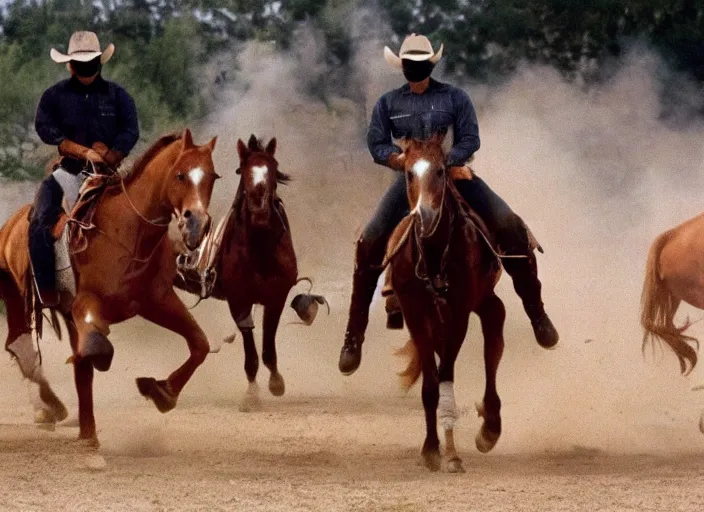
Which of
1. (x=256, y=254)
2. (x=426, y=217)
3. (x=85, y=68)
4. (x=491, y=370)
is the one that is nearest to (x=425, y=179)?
(x=426, y=217)

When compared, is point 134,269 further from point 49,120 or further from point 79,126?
point 49,120

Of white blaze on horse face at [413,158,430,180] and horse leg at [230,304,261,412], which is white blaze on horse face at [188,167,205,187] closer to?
white blaze on horse face at [413,158,430,180]

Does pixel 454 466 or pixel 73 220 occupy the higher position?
pixel 73 220

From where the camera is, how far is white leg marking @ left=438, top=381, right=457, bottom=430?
1066 centimetres

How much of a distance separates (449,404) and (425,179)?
4.84ft

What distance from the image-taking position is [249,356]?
48.1ft

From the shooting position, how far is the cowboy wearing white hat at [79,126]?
11.6 m

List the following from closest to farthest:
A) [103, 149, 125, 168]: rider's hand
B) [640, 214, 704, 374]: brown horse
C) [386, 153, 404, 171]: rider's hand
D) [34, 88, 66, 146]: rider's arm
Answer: [386, 153, 404, 171]: rider's hand, [103, 149, 125, 168]: rider's hand, [34, 88, 66, 146]: rider's arm, [640, 214, 704, 374]: brown horse

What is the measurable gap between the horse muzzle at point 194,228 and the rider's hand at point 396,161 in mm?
1228

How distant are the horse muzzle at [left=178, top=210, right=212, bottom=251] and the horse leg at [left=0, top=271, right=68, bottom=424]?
2.82 m

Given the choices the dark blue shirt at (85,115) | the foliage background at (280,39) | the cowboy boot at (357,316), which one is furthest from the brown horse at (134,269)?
the foliage background at (280,39)

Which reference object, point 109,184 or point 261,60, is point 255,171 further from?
point 261,60

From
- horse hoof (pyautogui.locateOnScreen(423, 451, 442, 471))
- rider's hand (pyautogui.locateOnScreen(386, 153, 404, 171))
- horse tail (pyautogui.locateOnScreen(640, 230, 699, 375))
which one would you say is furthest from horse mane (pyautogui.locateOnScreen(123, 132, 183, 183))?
horse tail (pyautogui.locateOnScreen(640, 230, 699, 375))

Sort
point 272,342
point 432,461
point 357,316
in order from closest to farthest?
point 432,461 → point 357,316 → point 272,342
